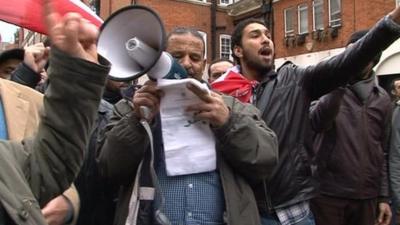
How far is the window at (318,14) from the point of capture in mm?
21531

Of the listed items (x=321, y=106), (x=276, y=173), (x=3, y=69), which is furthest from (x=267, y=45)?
(x=3, y=69)

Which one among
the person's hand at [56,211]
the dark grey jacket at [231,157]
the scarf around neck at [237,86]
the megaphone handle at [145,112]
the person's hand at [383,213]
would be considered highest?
the scarf around neck at [237,86]

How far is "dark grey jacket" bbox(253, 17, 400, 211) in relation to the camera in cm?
258

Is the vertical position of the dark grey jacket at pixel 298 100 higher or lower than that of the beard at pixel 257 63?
lower

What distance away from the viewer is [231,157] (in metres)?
2.10

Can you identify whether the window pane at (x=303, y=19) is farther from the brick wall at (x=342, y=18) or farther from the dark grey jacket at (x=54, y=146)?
the dark grey jacket at (x=54, y=146)

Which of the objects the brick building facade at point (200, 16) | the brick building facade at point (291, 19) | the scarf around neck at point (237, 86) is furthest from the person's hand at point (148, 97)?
the brick building facade at point (200, 16)

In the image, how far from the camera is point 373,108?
390 cm

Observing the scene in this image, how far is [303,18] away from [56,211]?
867 inches

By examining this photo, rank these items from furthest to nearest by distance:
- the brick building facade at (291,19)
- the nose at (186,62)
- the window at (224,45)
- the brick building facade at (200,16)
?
the window at (224,45), the brick building facade at (200,16), the brick building facade at (291,19), the nose at (186,62)

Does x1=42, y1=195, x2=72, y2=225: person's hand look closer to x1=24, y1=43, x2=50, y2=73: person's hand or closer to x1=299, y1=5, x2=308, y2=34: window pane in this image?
x1=24, y1=43, x2=50, y2=73: person's hand

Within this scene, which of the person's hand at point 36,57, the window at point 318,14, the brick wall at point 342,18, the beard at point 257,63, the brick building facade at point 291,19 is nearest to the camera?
the person's hand at point 36,57

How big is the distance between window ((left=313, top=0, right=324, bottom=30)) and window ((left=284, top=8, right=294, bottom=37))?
1.52 meters

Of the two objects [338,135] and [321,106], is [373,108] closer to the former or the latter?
[338,135]
